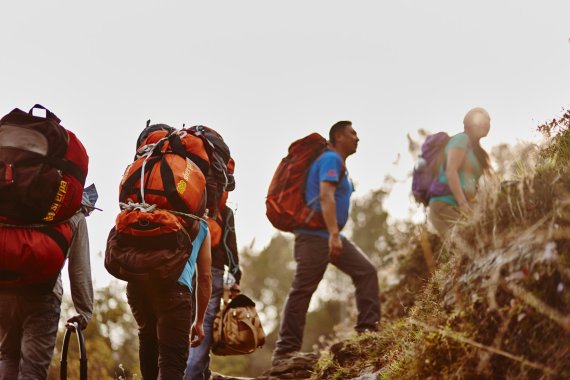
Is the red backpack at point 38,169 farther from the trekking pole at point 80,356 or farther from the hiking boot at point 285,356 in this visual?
the hiking boot at point 285,356

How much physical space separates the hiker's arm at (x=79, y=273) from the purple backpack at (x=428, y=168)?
3.90 metres

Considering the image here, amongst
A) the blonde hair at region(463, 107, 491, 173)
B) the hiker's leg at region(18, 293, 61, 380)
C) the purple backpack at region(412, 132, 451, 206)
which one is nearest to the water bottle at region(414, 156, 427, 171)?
the purple backpack at region(412, 132, 451, 206)

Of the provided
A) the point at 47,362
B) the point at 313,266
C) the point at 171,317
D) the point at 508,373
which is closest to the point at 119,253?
the point at 171,317

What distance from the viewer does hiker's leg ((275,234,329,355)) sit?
7.40 m

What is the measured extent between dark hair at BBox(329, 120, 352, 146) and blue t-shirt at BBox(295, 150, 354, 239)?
49cm

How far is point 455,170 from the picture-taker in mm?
7152

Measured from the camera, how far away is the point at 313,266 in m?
7.45

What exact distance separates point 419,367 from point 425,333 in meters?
0.22

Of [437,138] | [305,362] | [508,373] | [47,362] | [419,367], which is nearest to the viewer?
[508,373]

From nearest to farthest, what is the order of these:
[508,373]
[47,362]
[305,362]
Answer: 1. [508,373]
2. [47,362]
3. [305,362]

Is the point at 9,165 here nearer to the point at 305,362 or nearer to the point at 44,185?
the point at 44,185

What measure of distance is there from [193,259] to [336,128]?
370 centimetres

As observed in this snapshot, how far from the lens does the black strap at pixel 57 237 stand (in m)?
4.73

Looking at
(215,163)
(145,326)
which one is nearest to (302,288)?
(215,163)
